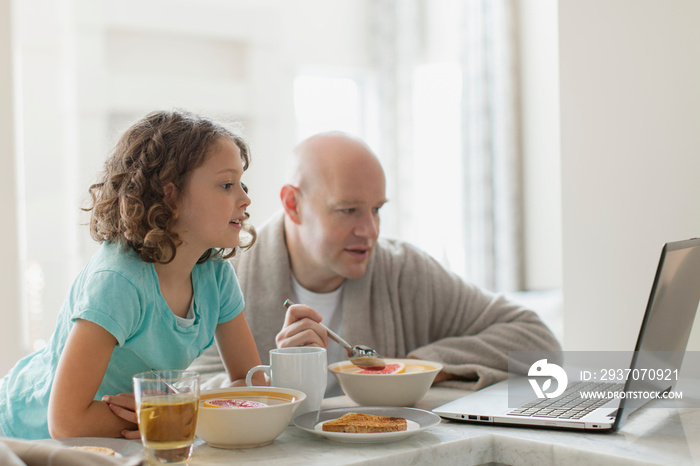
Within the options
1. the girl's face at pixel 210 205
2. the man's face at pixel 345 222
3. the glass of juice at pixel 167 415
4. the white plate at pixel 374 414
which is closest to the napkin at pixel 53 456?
the glass of juice at pixel 167 415

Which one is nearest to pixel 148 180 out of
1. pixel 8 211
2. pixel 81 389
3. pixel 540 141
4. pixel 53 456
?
pixel 81 389

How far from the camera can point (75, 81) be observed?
4.01 meters

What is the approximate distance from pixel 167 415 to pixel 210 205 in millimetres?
400

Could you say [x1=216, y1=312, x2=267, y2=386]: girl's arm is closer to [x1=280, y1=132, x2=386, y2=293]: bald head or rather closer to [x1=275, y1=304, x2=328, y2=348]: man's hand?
[x1=275, y1=304, x2=328, y2=348]: man's hand

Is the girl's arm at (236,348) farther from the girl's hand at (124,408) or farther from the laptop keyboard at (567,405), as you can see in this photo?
the laptop keyboard at (567,405)

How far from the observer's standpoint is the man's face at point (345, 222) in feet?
5.71

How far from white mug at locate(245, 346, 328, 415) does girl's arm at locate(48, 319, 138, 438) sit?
22 centimetres

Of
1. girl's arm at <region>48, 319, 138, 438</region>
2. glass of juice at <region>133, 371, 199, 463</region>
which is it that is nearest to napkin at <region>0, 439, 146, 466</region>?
glass of juice at <region>133, 371, 199, 463</region>

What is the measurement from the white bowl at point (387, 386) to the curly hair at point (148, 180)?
38cm

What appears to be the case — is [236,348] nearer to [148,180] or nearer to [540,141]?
[148,180]

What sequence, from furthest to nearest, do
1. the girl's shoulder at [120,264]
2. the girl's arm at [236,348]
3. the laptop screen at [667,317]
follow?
the girl's arm at [236,348], the girl's shoulder at [120,264], the laptop screen at [667,317]

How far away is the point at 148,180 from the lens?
3.68 feet

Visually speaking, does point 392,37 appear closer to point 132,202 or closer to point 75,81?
point 75,81

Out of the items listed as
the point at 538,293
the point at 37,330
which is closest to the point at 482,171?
the point at 538,293
